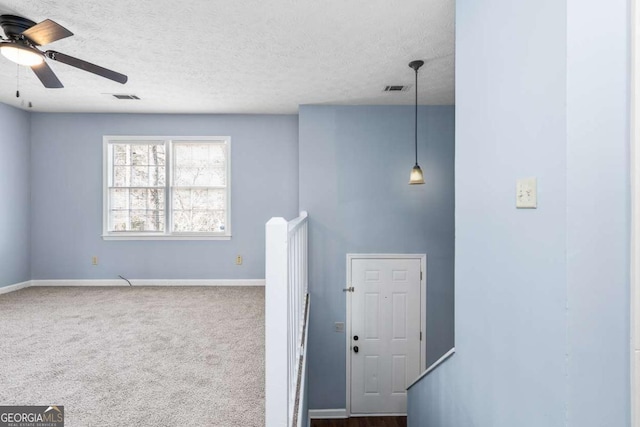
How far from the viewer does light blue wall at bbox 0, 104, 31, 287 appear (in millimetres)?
4117

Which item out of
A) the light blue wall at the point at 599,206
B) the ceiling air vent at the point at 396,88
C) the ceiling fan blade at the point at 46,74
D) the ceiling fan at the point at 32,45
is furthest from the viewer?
the ceiling air vent at the point at 396,88

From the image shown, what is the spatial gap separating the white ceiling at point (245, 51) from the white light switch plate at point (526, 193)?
1.46m

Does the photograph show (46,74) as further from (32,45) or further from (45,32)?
(45,32)

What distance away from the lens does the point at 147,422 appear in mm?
1665

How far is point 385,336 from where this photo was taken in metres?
4.30

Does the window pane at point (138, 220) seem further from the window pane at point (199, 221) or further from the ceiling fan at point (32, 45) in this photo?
the ceiling fan at point (32, 45)

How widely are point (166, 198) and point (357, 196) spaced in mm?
2705

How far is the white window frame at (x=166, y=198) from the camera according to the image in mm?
4555

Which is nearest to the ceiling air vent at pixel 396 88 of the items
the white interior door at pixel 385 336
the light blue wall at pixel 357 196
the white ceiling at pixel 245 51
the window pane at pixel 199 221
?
the white ceiling at pixel 245 51

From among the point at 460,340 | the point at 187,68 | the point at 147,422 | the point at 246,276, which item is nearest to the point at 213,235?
the point at 246,276

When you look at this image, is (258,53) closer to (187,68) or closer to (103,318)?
(187,68)

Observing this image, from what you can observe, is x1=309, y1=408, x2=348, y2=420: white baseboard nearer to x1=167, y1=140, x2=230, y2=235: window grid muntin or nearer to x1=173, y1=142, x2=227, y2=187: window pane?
x1=167, y1=140, x2=230, y2=235: window grid muntin

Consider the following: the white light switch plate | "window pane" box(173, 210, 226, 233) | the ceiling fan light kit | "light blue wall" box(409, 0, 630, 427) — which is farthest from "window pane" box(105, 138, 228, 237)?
the white light switch plate

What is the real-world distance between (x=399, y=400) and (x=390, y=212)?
250cm
